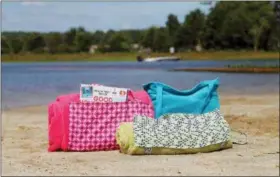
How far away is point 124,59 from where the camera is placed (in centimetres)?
4178

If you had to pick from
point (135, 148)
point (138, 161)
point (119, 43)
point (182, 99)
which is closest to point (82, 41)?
point (119, 43)

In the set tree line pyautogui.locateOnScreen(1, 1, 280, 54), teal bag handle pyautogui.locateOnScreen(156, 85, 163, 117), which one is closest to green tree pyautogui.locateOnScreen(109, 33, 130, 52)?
tree line pyautogui.locateOnScreen(1, 1, 280, 54)

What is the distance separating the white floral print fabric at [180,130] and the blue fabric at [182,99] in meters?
0.19

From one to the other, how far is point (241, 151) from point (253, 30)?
417 inches

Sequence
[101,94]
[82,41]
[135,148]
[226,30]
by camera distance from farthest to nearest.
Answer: [82,41] < [226,30] < [101,94] < [135,148]

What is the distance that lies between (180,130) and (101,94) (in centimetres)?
92

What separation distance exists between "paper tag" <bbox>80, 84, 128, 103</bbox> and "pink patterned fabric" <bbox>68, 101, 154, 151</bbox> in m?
0.07

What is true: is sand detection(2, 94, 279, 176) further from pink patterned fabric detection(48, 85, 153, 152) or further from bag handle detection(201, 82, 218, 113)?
bag handle detection(201, 82, 218, 113)

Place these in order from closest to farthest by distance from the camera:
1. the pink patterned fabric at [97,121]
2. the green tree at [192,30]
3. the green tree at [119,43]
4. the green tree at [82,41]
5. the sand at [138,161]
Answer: the sand at [138,161], the pink patterned fabric at [97,121], the green tree at [192,30], the green tree at [82,41], the green tree at [119,43]

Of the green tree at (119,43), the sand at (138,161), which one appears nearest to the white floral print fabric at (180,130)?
the sand at (138,161)

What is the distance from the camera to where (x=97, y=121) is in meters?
5.67

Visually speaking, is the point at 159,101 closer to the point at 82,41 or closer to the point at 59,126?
the point at 59,126

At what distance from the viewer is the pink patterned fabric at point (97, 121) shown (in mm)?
5617

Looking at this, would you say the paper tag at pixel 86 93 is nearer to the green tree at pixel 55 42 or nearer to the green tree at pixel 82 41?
the green tree at pixel 55 42
